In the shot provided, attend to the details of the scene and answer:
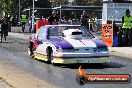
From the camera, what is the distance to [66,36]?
1424 centimetres

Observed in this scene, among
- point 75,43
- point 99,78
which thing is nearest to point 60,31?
point 75,43

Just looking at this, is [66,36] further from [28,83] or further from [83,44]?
[28,83]

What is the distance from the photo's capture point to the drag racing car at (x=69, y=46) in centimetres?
1318

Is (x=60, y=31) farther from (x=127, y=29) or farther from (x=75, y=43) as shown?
(x=127, y=29)

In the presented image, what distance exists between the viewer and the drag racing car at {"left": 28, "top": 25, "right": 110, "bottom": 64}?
13.2m

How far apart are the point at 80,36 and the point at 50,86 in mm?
5095

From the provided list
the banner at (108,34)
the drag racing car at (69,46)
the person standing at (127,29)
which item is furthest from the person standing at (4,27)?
the drag racing car at (69,46)

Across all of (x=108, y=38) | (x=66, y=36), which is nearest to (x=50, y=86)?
(x=66, y=36)

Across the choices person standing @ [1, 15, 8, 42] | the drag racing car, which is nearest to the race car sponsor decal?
the drag racing car

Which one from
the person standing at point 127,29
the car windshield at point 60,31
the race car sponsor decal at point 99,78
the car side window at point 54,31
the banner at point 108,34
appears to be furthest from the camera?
the person standing at point 127,29

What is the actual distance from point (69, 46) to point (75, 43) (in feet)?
1.08

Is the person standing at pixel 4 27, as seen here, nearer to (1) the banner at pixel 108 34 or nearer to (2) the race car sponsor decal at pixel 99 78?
(1) the banner at pixel 108 34

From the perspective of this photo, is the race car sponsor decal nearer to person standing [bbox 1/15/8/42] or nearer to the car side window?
the car side window

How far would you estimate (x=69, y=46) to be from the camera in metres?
13.2
